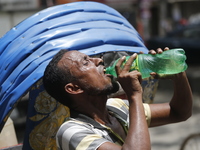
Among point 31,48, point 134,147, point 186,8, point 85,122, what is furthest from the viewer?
point 186,8

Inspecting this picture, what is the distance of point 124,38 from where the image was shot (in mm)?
2586

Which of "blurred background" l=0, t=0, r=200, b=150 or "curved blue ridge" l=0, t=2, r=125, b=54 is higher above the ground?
"curved blue ridge" l=0, t=2, r=125, b=54

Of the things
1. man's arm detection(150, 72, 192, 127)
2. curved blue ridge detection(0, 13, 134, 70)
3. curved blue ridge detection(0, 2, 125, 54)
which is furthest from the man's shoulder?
curved blue ridge detection(0, 2, 125, 54)

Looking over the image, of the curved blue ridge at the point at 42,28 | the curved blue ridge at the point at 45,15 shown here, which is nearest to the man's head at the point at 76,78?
the curved blue ridge at the point at 42,28

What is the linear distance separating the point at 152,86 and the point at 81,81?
0.95m

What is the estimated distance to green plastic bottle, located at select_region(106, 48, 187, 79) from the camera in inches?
81.6

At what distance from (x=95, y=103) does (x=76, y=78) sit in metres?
0.17

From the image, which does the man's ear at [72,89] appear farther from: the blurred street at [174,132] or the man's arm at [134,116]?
the blurred street at [174,132]

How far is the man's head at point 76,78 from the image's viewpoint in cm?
197

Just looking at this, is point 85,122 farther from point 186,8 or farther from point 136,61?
point 186,8

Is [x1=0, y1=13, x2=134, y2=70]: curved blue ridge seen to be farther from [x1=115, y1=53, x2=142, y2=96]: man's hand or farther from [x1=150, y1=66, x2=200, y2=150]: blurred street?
[x1=150, y1=66, x2=200, y2=150]: blurred street

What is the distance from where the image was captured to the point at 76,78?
6.52 feet

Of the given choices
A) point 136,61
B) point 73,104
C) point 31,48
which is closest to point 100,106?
point 73,104

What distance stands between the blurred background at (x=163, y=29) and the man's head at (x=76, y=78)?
424cm
